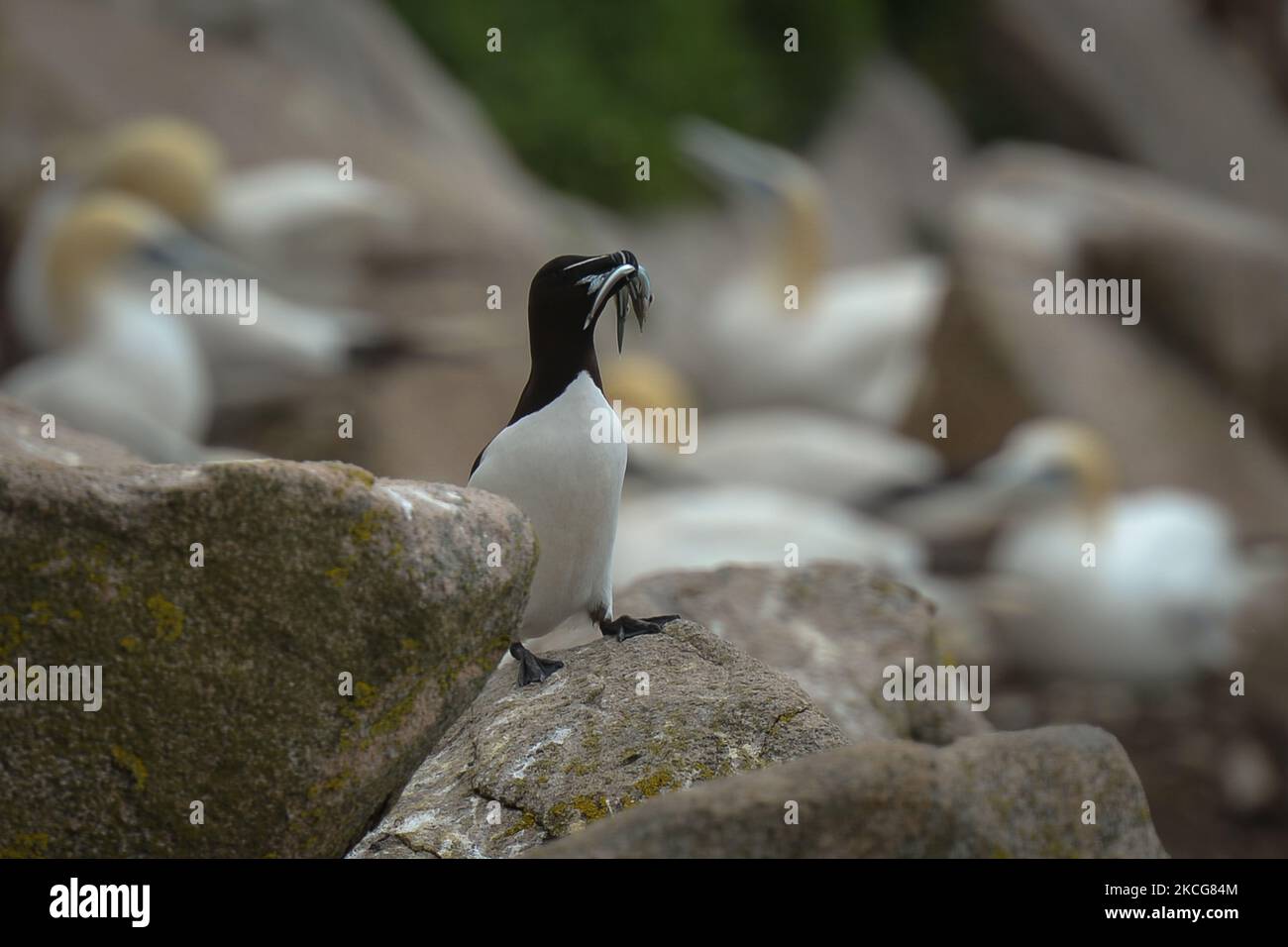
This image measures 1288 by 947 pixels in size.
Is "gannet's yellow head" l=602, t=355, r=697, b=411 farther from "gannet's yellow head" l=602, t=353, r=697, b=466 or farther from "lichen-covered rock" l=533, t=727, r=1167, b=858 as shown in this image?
"lichen-covered rock" l=533, t=727, r=1167, b=858

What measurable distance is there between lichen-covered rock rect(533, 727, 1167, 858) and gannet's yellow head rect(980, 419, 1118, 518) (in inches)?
306

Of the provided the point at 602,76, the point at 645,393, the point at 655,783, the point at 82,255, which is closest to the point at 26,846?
the point at 655,783

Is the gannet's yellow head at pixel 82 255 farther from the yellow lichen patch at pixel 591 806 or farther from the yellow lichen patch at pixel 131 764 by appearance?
the yellow lichen patch at pixel 591 806

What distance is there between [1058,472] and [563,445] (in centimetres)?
715

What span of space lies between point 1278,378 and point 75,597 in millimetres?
11440

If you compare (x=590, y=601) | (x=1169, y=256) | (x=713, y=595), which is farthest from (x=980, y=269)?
(x=590, y=601)

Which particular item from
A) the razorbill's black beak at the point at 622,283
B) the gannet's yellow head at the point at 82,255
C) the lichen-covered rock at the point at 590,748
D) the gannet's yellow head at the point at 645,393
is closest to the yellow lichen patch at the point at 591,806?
the lichen-covered rock at the point at 590,748

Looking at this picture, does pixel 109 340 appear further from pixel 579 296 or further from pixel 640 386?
pixel 579 296

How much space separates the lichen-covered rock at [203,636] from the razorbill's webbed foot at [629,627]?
77cm

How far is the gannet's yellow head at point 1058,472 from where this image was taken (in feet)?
34.9

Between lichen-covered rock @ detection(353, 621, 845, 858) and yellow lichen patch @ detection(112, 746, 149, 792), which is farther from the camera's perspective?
lichen-covered rock @ detection(353, 621, 845, 858)

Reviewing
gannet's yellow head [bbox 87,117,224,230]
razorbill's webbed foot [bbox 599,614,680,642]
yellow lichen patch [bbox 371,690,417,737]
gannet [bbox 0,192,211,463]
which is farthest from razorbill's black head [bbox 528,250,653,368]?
gannet's yellow head [bbox 87,117,224,230]

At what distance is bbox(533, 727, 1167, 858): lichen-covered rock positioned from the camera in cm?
296
